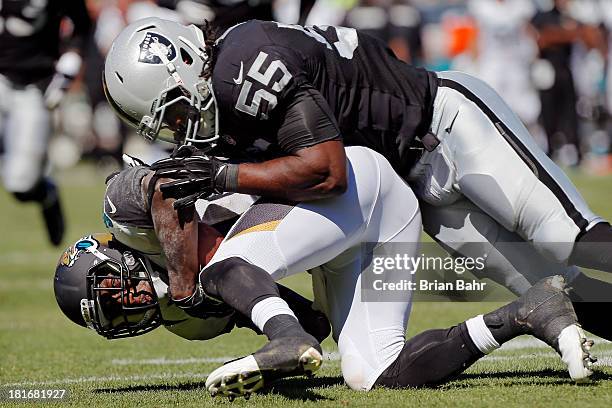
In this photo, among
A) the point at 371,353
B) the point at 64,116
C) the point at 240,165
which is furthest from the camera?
the point at 64,116

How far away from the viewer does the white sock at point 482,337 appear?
3.55 metres

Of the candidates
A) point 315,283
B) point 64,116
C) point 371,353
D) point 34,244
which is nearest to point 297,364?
point 371,353

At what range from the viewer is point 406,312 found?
3947 mm

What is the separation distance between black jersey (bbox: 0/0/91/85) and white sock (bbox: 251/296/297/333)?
16.1 ft

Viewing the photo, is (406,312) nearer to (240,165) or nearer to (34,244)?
(240,165)

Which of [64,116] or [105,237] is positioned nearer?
[105,237]

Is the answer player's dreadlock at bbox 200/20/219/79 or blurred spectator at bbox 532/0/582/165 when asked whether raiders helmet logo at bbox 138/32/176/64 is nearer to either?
player's dreadlock at bbox 200/20/219/79

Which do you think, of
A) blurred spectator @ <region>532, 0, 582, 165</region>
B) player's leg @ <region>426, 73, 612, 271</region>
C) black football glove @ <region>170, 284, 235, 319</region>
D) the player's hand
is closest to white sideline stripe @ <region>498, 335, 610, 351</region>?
player's leg @ <region>426, 73, 612, 271</region>

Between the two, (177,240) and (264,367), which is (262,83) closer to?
(177,240)

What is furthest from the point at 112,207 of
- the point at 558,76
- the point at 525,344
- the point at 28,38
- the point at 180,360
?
the point at 558,76

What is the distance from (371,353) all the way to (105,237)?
1024mm

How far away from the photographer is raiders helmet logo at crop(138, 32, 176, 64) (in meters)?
3.68

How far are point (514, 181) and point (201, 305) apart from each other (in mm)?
1150

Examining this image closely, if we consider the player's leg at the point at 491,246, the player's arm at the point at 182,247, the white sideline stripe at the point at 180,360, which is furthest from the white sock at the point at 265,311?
the white sideline stripe at the point at 180,360
